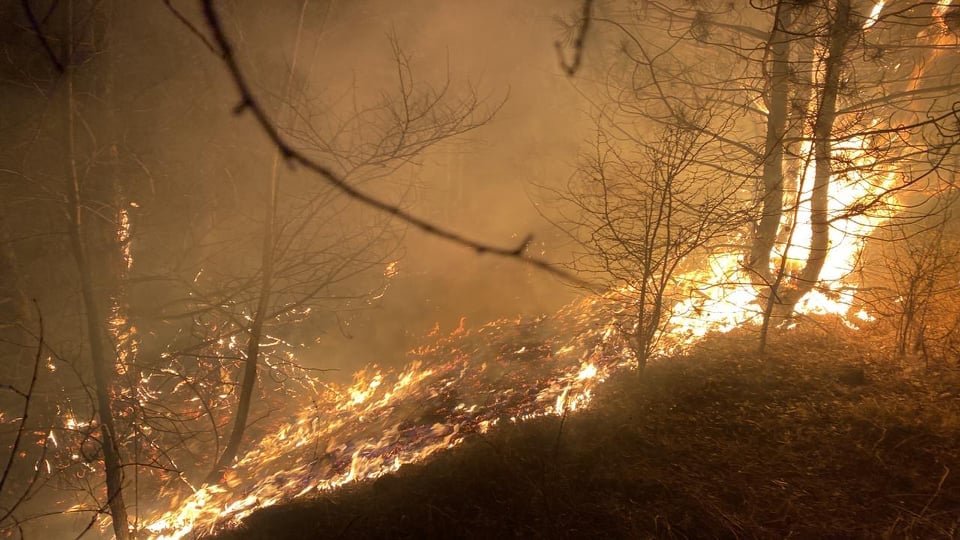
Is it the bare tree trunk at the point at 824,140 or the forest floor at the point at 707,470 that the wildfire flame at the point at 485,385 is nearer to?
the bare tree trunk at the point at 824,140

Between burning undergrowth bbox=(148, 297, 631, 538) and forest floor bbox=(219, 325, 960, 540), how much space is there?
27.1 inches

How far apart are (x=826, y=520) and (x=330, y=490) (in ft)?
14.9

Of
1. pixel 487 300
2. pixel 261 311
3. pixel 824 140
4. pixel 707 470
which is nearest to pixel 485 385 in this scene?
pixel 261 311

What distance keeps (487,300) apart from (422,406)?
608 centimetres

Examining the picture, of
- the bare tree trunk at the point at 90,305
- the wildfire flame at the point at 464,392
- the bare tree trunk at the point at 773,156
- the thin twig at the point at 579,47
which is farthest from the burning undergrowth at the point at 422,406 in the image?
the thin twig at the point at 579,47

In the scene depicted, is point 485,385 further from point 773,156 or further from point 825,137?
point 825,137

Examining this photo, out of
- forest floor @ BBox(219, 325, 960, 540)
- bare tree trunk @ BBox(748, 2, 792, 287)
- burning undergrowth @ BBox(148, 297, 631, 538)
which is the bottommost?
forest floor @ BBox(219, 325, 960, 540)

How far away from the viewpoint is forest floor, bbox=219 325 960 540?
3.96m

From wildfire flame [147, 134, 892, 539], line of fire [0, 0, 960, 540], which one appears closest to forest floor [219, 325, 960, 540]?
line of fire [0, 0, 960, 540]

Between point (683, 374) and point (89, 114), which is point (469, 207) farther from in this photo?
point (683, 374)

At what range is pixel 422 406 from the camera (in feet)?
29.0

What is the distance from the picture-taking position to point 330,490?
17.7ft

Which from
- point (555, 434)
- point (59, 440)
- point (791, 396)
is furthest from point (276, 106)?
point (791, 396)

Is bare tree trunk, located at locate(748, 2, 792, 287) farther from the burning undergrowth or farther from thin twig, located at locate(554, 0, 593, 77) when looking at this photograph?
thin twig, located at locate(554, 0, 593, 77)
